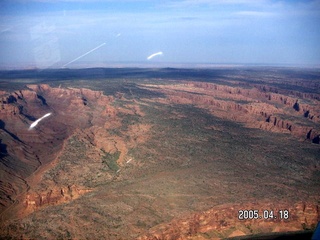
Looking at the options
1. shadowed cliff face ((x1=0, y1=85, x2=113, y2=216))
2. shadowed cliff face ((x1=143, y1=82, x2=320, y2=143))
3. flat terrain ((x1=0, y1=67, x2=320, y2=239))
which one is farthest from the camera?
shadowed cliff face ((x1=143, y1=82, x2=320, y2=143))

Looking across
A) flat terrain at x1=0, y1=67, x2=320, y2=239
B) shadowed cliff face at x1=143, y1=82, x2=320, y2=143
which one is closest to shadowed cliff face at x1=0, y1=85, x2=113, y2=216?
flat terrain at x1=0, y1=67, x2=320, y2=239

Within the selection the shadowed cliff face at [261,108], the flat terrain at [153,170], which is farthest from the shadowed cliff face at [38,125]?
the shadowed cliff face at [261,108]

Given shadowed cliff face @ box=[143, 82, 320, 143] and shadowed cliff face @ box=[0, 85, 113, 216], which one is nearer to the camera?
shadowed cliff face @ box=[0, 85, 113, 216]

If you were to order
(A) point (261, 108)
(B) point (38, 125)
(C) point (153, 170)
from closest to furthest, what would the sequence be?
(C) point (153, 170), (B) point (38, 125), (A) point (261, 108)

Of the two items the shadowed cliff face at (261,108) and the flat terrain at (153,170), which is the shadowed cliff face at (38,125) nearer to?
A: the flat terrain at (153,170)

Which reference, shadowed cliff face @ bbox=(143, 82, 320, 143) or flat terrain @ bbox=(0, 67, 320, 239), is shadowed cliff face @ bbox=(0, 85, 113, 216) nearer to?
flat terrain @ bbox=(0, 67, 320, 239)

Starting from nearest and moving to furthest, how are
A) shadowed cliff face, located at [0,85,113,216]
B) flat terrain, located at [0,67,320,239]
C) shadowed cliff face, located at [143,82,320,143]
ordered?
flat terrain, located at [0,67,320,239] → shadowed cliff face, located at [0,85,113,216] → shadowed cliff face, located at [143,82,320,143]

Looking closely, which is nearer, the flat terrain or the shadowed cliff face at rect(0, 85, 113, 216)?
the flat terrain

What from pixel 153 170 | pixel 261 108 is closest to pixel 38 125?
pixel 153 170

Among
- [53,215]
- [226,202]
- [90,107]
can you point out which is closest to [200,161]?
[226,202]

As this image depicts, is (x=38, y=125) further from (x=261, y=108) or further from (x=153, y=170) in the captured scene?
(x=261, y=108)
